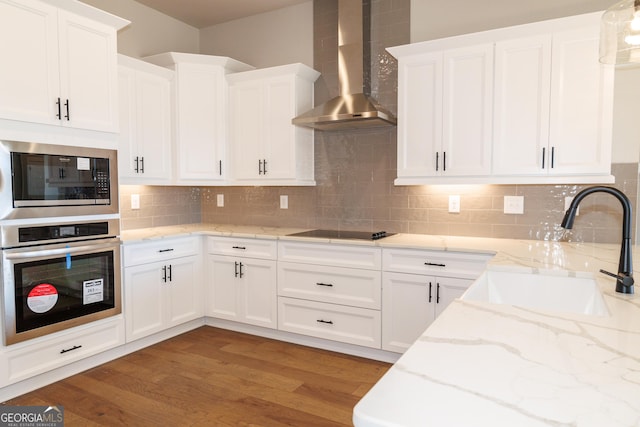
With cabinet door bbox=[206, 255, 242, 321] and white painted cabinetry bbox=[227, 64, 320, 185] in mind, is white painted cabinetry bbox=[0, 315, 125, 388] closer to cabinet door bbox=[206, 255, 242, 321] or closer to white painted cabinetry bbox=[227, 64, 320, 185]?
cabinet door bbox=[206, 255, 242, 321]

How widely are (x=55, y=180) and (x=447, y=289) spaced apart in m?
2.63

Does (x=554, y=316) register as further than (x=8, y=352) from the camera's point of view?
No

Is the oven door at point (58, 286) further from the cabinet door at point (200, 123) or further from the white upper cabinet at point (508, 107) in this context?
the white upper cabinet at point (508, 107)

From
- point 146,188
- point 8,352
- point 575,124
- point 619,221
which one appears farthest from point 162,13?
point 619,221

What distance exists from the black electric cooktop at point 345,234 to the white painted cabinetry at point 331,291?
146 mm

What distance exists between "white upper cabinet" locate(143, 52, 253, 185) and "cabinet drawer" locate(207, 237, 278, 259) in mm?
592

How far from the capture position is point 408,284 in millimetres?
2986

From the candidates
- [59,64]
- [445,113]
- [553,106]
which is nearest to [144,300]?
[59,64]

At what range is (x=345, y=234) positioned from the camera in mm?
3545

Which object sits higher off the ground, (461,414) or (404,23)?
(404,23)

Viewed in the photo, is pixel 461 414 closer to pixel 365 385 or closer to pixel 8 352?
pixel 365 385

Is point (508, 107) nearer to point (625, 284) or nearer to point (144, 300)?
point (625, 284)

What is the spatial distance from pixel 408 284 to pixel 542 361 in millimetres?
2113

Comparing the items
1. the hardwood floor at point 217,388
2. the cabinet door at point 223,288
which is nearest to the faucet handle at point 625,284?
the hardwood floor at point 217,388
